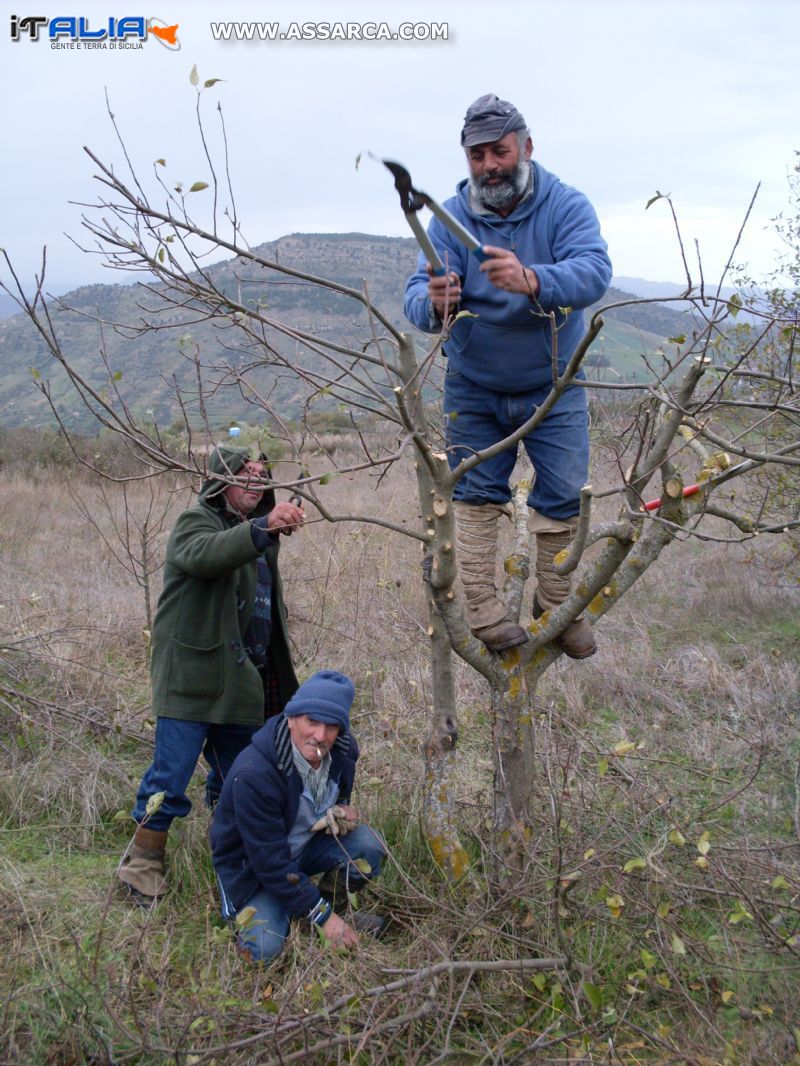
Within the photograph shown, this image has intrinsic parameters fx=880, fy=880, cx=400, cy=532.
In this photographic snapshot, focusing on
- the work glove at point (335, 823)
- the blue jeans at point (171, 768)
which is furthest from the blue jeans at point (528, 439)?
the blue jeans at point (171, 768)

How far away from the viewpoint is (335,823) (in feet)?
11.0

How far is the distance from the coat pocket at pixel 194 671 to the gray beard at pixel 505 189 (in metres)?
2.01

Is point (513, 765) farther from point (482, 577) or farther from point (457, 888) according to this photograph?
point (482, 577)

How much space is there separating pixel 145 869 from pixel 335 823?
0.82 meters

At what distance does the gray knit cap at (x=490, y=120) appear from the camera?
287 centimetres

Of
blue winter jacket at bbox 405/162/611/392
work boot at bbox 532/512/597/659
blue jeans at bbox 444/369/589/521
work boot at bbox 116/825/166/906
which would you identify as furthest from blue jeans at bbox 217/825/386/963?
blue winter jacket at bbox 405/162/611/392

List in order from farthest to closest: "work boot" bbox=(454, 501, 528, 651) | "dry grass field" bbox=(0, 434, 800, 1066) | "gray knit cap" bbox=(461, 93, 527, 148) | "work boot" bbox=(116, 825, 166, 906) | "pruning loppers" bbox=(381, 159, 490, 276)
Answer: "work boot" bbox=(116, 825, 166, 906), "work boot" bbox=(454, 501, 528, 651), "gray knit cap" bbox=(461, 93, 527, 148), "dry grass field" bbox=(0, 434, 800, 1066), "pruning loppers" bbox=(381, 159, 490, 276)

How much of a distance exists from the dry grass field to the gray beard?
144 centimetres

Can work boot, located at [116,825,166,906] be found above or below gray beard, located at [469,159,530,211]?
below

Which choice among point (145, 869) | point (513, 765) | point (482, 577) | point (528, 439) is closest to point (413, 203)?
point (528, 439)

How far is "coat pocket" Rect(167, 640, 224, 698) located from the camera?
11.7 feet

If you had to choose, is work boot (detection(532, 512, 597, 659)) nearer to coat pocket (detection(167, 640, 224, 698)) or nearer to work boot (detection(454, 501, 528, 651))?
work boot (detection(454, 501, 528, 651))

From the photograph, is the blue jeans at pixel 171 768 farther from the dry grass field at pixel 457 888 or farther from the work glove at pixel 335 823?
the work glove at pixel 335 823

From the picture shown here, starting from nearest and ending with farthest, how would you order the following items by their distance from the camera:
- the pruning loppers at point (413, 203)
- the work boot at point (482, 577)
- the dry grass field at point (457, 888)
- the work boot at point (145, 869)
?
the pruning loppers at point (413, 203), the dry grass field at point (457, 888), the work boot at point (482, 577), the work boot at point (145, 869)
